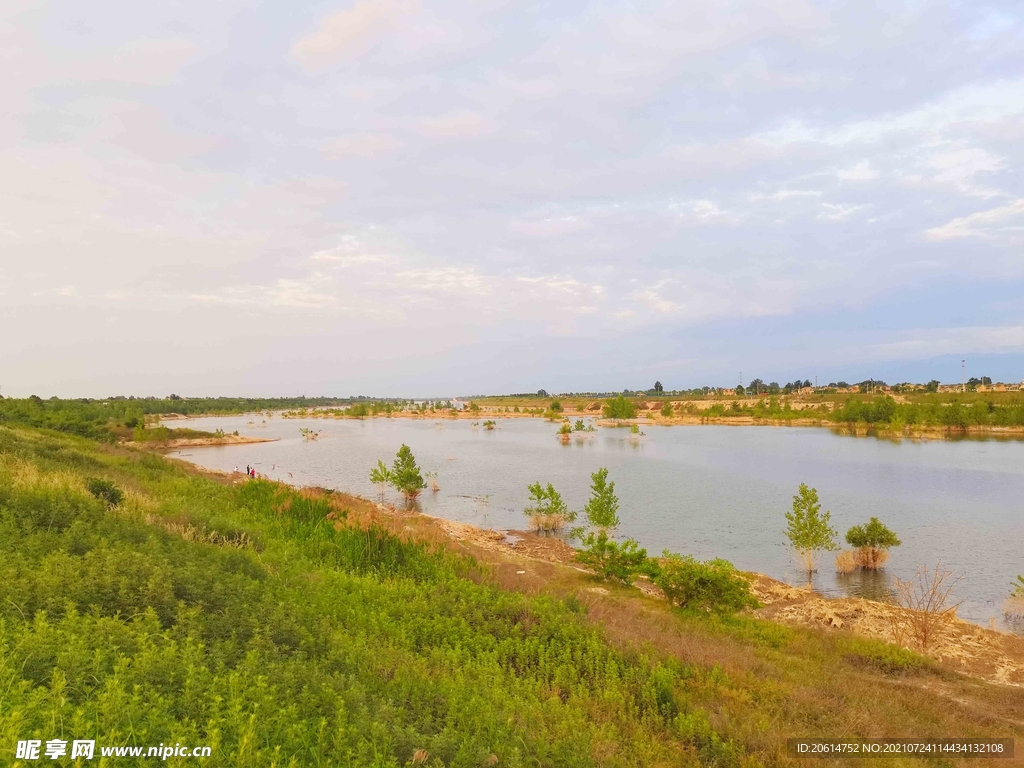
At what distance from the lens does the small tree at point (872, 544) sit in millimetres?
24375

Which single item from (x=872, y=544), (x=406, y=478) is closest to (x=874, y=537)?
(x=872, y=544)

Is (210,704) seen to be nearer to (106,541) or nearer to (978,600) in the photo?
(106,541)

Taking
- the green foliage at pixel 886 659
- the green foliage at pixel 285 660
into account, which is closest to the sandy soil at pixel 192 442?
the green foliage at pixel 285 660

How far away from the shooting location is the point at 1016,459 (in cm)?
5803

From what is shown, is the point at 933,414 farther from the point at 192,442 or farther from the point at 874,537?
the point at 192,442

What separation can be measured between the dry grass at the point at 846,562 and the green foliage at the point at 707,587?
12.7 metres

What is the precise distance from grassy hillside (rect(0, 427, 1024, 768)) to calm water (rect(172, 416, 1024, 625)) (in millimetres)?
15834

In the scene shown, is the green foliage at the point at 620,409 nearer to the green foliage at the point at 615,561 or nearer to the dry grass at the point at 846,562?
the dry grass at the point at 846,562

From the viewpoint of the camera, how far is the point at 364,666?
21.4ft

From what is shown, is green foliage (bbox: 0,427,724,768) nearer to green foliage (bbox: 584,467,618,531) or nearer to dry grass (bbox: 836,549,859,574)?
green foliage (bbox: 584,467,618,531)

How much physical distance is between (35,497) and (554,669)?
9.11 metres

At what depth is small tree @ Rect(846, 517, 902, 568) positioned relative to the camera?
24.4 m

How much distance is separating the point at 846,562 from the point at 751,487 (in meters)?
20.0

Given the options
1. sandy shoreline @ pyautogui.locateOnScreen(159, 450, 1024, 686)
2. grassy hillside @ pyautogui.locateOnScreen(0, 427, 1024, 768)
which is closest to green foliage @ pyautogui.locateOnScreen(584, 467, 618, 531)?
sandy shoreline @ pyautogui.locateOnScreen(159, 450, 1024, 686)
